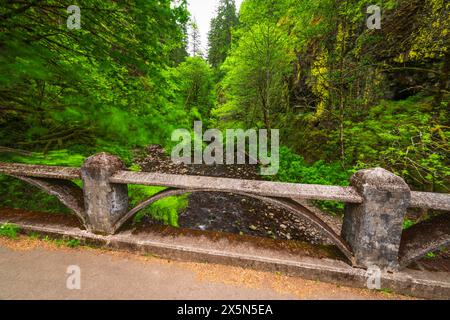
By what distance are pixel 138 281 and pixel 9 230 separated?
7.14ft

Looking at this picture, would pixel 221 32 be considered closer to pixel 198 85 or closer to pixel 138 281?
pixel 198 85

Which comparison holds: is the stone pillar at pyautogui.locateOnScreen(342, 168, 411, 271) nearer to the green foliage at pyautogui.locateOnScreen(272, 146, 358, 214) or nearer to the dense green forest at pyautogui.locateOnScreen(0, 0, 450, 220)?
the dense green forest at pyautogui.locateOnScreen(0, 0, 450, 220)

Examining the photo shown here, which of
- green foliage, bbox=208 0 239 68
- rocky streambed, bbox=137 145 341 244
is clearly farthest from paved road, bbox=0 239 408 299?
green foliage, bbox=208 0 239 68

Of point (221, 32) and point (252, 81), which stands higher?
point (221, 32)

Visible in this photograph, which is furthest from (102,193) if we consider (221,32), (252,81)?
(221,32)

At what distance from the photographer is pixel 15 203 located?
4320 mm

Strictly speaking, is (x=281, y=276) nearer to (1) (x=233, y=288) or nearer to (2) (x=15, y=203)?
(1) (x=233, y=288)

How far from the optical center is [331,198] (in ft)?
7.07

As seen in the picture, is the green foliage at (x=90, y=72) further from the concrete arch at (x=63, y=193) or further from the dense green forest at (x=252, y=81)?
the concrete arch at (x=63, y=193)

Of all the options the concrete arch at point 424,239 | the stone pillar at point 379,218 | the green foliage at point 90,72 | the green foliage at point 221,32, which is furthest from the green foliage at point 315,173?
the green foliage at point 221,32

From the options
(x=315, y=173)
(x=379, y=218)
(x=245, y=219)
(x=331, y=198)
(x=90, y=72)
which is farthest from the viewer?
(x=315, y=173)
